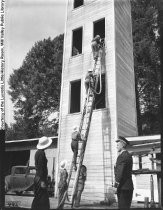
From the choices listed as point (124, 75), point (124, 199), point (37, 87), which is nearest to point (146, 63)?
point (124, 75)

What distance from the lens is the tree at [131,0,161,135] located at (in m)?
19.4

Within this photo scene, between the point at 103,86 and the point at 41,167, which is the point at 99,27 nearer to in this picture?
the point at 103,86

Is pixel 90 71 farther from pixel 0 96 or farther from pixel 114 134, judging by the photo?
pixel 0 96

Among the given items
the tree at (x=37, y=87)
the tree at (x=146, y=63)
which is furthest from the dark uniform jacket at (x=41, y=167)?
the tree at (x=37, y=87)

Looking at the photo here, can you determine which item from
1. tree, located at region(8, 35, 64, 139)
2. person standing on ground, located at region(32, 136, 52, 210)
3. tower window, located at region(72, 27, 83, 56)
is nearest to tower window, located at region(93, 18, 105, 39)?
tower window, located at region(72, 27, 83, 56)

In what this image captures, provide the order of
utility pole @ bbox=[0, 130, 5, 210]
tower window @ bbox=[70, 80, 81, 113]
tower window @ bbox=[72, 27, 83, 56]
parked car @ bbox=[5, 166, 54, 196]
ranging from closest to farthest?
utility pole @ bbox=[0, 130, 5, 210] < tower window @ bbox=[70, 80, 81, 113] < tower window @ bbox=[72, 27, 83, 56] < parked car @ bbox=[5, 166, 54, 196]

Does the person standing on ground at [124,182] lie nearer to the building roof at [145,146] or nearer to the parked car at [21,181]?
the building roof at [145,146]

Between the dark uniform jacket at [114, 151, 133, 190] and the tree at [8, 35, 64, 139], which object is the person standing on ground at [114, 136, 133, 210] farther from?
the tree at [8, 35, 64, 139]

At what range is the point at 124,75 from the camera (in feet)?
44.1

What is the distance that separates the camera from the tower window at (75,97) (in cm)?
1398

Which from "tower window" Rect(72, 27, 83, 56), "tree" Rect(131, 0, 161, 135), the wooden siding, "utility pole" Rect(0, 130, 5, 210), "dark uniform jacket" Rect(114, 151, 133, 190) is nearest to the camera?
"utility pole" Rect(0, 130, 5, 210)

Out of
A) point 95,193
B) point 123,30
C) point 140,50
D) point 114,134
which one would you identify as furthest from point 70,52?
point 140,50

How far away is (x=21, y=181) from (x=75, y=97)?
5337 mm

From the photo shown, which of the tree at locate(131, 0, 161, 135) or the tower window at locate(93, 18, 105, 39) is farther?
the tree at locate(131, 0, 161, 135)
